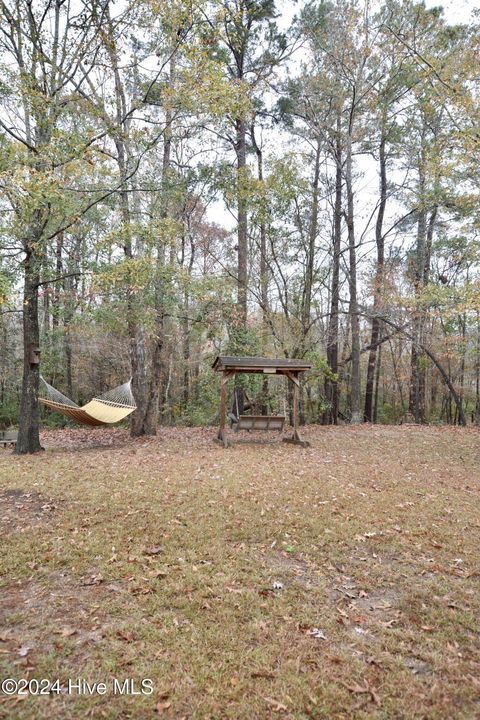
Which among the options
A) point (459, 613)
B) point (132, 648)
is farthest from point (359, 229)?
point (132, 648)

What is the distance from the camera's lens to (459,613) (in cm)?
249

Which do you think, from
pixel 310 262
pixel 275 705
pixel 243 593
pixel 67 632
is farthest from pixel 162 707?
pixel 310 262

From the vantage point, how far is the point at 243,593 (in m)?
2.64

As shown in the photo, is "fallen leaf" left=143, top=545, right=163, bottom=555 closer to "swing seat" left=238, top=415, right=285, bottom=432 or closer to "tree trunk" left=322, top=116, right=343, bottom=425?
"swing seat" left=238, top=415, right=285, bottom=432

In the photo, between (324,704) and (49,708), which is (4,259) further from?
(324,704)

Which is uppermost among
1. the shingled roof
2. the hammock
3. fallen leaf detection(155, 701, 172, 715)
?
the shingled roof

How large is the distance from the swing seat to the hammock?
2.11 metres

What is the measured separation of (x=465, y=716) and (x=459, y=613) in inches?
32.6

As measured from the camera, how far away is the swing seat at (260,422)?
8008 mm

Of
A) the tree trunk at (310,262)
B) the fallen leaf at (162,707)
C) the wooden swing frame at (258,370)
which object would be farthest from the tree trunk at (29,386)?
the tree trunk at (310,262)

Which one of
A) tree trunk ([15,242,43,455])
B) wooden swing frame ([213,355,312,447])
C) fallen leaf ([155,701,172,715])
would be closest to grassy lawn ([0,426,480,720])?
fallen leaf ([155,701,172,715])

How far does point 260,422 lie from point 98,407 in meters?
Answer: 3.10

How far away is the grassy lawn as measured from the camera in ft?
6.12

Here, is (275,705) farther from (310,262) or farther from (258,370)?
(310,262)
